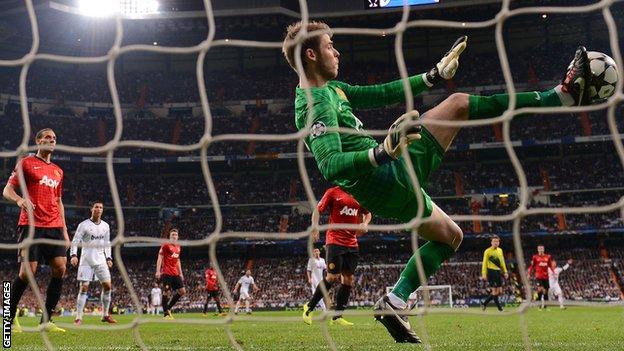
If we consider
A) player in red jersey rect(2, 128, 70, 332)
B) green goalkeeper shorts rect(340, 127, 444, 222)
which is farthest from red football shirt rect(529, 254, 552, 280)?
green goalkeeper shorts rect(340, 127, 444, 222)

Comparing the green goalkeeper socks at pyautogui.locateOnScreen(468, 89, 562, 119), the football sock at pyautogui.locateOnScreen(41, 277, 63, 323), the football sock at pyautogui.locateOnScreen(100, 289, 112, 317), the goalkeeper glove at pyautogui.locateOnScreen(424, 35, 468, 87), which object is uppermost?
the goalkeeper glove at pyautogui.locateOnScreen(424, 35, 468, 87)

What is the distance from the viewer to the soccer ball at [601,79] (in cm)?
356

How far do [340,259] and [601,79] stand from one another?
542 centimetres

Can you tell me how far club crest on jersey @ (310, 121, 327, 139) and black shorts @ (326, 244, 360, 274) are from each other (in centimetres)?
509

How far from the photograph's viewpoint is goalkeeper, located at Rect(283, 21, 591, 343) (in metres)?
3.40

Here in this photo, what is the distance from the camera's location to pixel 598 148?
31578 mm

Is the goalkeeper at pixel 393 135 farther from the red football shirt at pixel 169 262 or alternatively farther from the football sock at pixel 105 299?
the red football shirt at pixel 169 262

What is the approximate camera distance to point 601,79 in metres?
3.56

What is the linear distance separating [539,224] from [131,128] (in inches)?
879

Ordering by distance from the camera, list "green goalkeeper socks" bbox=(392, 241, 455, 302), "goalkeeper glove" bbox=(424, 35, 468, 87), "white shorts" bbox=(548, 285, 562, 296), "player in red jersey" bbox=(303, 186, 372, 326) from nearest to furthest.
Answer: "goalkeeper glove" bbox=(424, 35, 468, 87)
"green goalkeeper socks" bbox=(392, 241, 455, 302)
"player in red jersey" bbox=(303, 186, 372, 326)
"white shorts" bbox=(548, 285, 562, 296)

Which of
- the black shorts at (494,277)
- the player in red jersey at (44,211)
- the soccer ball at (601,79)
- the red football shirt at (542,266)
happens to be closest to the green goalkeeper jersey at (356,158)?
the soccer ball at (601,79)

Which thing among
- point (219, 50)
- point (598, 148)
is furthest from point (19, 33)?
point (598, 148)

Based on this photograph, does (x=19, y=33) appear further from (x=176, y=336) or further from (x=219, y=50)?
(x=176, y=336)

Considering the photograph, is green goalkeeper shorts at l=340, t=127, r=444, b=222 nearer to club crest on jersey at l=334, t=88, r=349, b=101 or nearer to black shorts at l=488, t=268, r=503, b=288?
club crest on jersey at l=334, t=88, r=349, b=101
